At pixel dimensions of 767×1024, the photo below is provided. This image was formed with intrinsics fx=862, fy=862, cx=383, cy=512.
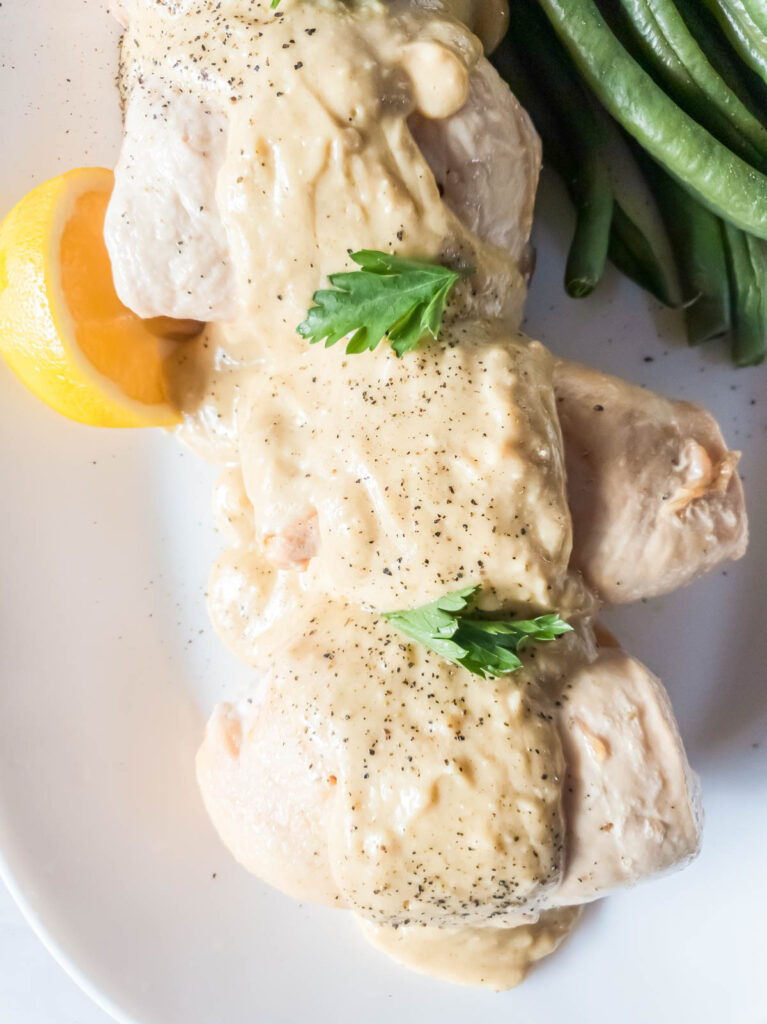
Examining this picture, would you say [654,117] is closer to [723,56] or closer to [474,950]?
[723,56]

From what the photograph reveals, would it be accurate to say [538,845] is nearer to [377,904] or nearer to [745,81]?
[377,904]

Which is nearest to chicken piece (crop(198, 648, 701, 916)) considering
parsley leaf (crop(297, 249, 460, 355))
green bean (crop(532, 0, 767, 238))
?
parsley leaf (crop(297, 249, 460, 355))

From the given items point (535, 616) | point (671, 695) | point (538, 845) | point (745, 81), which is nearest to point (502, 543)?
point (535, 616)

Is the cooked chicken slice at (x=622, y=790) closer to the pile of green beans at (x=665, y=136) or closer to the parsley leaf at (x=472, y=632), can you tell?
the parsley leaf at (x=472, y=632)

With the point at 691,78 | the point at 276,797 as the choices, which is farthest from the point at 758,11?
the point at 276,797

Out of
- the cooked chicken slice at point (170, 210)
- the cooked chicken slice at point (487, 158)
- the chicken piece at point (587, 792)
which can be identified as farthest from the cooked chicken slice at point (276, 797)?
the cooked chicken slice at point (487, 158)
